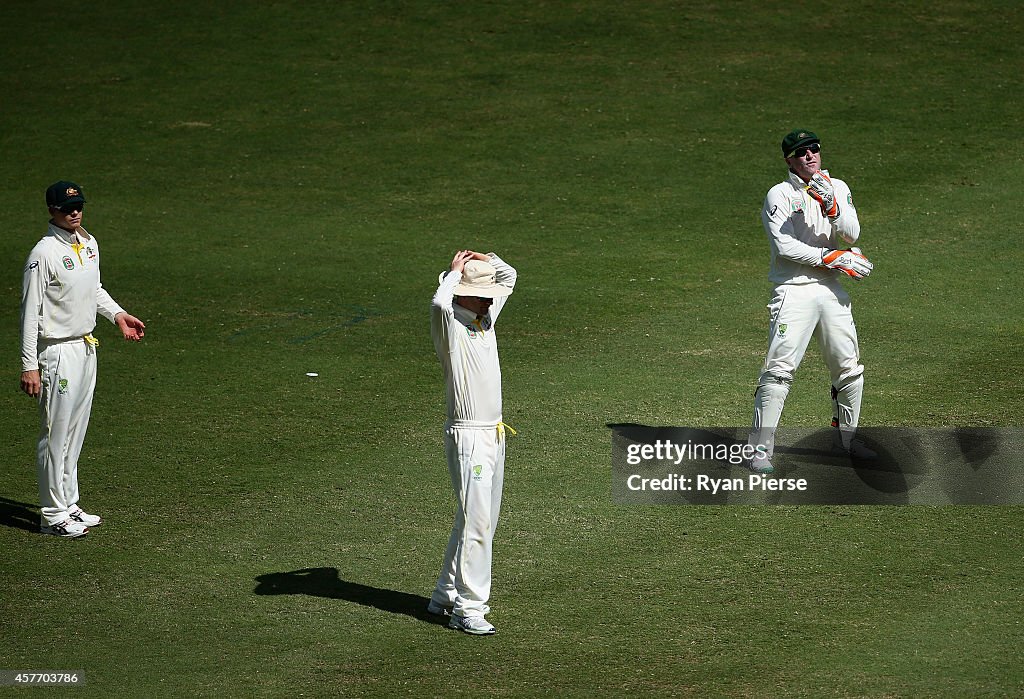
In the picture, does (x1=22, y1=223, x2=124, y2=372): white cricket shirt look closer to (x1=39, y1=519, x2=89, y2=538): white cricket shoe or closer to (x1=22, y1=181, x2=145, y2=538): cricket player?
(x1=22, y1=181, x2=145, y2=538): cricket player

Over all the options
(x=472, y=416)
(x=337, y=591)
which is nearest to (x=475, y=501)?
(x=472, y=416)

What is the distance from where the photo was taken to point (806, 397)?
11.5 m

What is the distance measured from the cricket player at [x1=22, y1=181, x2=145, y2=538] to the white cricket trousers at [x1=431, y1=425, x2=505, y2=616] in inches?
119

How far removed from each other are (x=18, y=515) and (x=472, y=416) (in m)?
3.92

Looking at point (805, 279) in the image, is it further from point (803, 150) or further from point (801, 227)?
point (803, 150)

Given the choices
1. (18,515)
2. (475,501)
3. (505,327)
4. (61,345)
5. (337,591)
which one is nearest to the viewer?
(475,501)

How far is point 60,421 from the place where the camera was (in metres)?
9.04

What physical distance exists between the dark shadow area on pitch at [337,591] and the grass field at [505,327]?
0.08ft

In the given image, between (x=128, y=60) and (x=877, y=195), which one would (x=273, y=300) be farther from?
(x=128, y=60)

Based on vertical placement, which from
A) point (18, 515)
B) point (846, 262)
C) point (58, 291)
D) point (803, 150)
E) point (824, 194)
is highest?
point (803, 150)

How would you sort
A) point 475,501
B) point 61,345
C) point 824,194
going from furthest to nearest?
point 824,194 → point 61,345 → point 475,501

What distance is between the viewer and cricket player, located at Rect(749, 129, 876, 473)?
→ 31.9 ft

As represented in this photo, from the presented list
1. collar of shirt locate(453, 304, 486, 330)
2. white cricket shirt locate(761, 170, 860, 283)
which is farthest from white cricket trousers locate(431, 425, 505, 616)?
white cricket shirt locate(761, 170, 860, 283)

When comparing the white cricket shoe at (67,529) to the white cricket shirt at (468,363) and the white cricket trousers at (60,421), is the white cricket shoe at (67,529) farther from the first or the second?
the white cricket shirt at (468,363)
